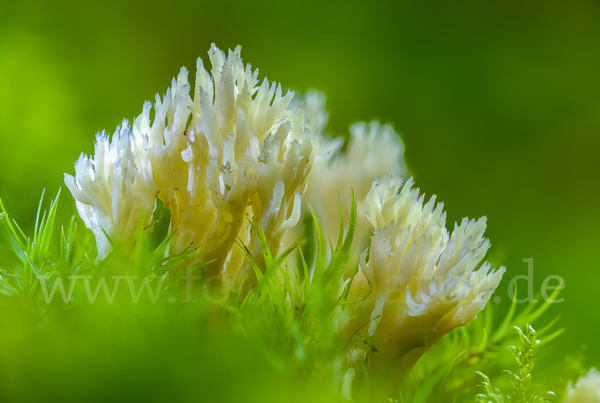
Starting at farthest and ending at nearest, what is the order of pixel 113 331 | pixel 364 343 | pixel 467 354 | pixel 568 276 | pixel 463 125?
pixel 463 125 → pixel 568 276 → pixel 467 354 → pixel 364 343 → pixel 113 331

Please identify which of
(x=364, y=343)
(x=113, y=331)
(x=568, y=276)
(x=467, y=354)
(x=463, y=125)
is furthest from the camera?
(x=463, y=125)

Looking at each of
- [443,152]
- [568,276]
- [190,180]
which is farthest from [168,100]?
[568,276]

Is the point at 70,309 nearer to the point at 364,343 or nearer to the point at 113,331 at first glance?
the point at 113,331

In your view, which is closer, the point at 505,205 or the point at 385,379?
the point at 385,379

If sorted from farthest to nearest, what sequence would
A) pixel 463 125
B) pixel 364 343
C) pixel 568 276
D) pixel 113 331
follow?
1. pixel 463 125
2. pixel 568 276
3. pixel 364 343
4. pixel 113 331

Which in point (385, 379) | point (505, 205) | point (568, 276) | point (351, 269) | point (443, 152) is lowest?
point (385, 379)

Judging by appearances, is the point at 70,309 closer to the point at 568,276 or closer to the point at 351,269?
the point at 351,269

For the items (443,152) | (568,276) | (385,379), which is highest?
(443,152)

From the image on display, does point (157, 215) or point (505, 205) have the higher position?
point (505, 205)

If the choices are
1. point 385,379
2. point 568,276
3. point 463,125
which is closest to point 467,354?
point 385,379
